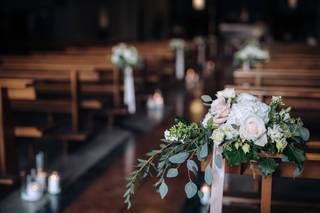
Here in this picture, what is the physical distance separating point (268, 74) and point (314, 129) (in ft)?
2.75

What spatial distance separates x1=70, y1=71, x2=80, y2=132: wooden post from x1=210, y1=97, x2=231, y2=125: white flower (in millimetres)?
3473

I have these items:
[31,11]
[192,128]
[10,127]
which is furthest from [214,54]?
[192,128]

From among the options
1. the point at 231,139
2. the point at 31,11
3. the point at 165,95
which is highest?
the point at 31,11

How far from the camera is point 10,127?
4496 mm

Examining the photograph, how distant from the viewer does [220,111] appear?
2.38 m

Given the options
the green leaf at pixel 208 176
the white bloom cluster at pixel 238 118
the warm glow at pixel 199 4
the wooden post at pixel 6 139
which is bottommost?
the wooden post at pixel 6 139

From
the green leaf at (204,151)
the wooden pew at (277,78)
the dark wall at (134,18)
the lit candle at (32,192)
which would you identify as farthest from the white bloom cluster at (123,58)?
the green leaf at (204,151)

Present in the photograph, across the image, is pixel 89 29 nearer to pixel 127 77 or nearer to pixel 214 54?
pixel 214 54

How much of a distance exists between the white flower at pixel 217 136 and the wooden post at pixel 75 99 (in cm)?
357

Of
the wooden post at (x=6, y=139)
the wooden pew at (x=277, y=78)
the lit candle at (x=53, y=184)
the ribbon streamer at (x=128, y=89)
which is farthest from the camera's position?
the ribbon streamer at (x=128, y=89)

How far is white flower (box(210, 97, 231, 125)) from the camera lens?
7.77 feet

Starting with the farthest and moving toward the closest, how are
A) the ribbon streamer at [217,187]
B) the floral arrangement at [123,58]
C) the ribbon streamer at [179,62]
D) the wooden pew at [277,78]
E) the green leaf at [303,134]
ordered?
the ribbon streamer at [179,62], the floral arrangement at [123,58], the wooden pew at [277,78], the ribbon streamer at [217,187], the green leaf at [303,134]

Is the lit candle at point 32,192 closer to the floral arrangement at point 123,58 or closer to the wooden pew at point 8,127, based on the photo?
the wooden pew at point 8,127

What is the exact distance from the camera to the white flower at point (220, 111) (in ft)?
7.77
